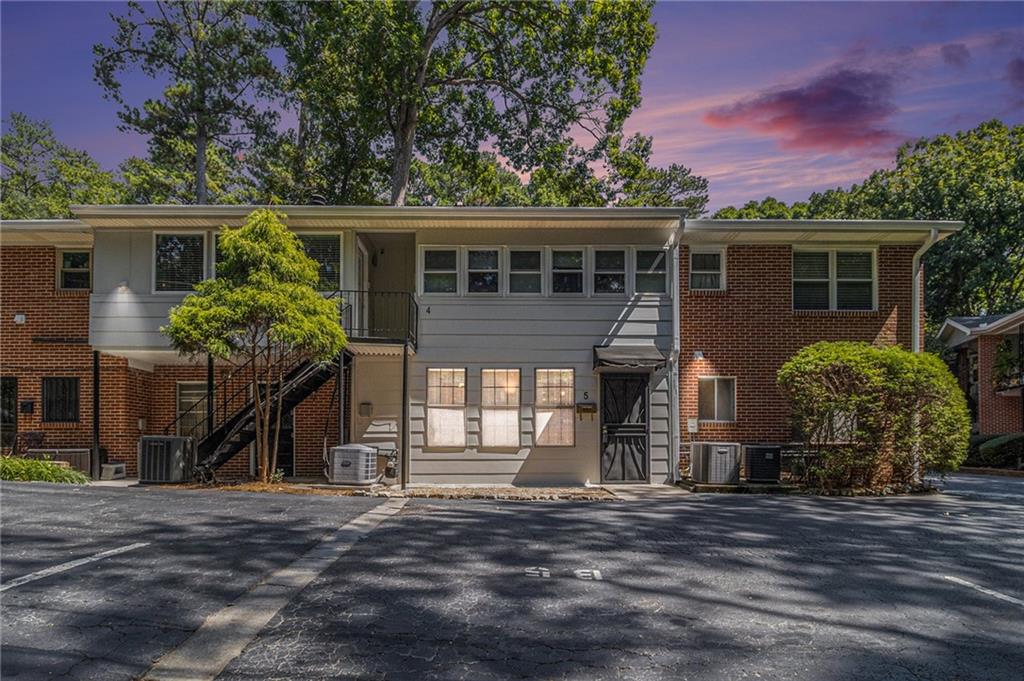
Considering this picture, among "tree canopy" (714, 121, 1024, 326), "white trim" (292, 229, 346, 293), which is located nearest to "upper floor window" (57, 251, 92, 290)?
"white trim" (292, 229, 346, 293)

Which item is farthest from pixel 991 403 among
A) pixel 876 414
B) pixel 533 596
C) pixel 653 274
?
pixel 533 596

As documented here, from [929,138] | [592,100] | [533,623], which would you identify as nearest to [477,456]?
[533,623]

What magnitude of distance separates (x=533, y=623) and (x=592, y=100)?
19.8m

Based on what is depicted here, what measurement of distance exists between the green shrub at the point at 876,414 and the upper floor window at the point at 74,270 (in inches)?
567

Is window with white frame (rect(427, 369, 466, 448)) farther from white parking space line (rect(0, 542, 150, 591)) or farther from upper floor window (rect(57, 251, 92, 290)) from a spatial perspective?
white parking space line (rect(0, 542, 150, 591))

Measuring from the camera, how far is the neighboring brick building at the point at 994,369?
2358 cm

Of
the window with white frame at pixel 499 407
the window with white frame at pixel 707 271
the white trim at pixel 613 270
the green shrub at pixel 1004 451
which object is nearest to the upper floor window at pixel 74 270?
the window with white frame at pixel 499 407

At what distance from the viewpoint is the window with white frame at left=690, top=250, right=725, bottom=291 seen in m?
15.0

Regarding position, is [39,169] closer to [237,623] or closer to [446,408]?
[446,408]

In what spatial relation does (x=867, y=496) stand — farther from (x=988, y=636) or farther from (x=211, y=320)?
(x=211, y=320)

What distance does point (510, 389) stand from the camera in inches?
568

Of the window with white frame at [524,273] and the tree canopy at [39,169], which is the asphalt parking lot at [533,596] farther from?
the tree canopy at [39,169]

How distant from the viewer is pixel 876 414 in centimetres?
1199

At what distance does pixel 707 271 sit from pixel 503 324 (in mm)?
4436
